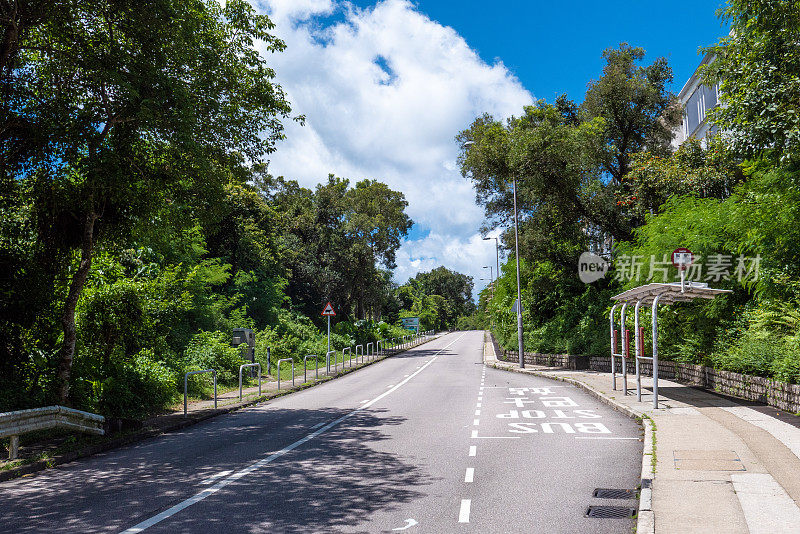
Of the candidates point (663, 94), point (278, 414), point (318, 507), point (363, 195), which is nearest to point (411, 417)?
point (278, 414)

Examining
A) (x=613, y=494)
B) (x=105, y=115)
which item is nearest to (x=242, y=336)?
(x=105, y=115)

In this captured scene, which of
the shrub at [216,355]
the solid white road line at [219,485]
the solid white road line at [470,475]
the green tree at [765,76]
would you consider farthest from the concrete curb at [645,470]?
the shrub at [216,355]

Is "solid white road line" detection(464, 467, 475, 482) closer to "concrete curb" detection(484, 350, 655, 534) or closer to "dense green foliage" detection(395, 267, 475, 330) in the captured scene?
"concrete curb" detection(484, 350, 655, 534)

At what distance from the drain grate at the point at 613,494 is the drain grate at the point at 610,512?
43 cm

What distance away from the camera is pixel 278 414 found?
1483 centimetres

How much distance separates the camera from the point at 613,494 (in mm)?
6793

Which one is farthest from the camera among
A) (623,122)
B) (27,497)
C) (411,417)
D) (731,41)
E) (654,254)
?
(623,122)

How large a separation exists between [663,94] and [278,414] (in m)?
25.2

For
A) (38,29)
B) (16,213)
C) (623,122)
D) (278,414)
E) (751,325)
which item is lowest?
(278,414)

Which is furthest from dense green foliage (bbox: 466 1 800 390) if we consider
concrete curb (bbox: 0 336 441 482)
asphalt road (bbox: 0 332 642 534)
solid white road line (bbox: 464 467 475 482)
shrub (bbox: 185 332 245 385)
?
shrub (bbox: 185 332 245 385)

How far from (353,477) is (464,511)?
83.3 inches

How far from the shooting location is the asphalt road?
5.97m

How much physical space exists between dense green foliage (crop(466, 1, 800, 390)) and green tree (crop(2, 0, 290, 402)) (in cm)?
1027

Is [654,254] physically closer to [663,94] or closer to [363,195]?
[663,94]
